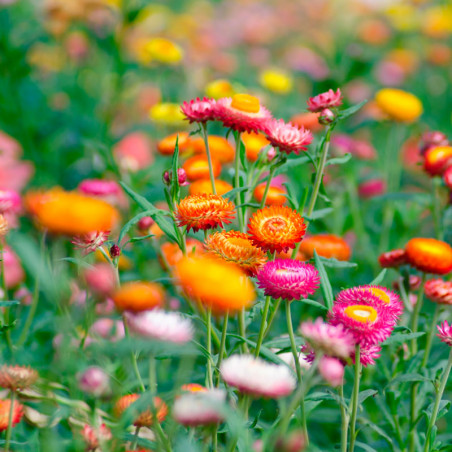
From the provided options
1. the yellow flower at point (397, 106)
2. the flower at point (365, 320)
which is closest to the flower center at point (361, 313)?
the flower at point (365, 320)

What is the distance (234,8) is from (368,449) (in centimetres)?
640

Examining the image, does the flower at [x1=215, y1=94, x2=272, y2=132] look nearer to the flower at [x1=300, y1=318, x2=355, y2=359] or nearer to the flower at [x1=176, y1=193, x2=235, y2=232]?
the flower at [x1=176, y1=193, x2=235, y2=232]

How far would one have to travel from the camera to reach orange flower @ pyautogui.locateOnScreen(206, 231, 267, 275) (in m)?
0.98

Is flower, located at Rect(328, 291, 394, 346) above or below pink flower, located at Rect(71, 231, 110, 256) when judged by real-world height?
below

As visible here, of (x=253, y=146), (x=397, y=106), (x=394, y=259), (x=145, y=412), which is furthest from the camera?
(x=397, y=106)

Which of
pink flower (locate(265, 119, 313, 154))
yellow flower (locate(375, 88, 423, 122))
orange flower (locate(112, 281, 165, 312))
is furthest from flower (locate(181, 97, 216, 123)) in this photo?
yellow flower (locate(375, 88, 423, 122))

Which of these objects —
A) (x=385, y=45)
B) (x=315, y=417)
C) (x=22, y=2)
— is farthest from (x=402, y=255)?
(x=385, y=45)

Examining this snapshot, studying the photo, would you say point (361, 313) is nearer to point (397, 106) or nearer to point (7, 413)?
point (7, 413)

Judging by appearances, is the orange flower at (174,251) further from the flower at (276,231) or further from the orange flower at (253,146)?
the flower at (276,231)

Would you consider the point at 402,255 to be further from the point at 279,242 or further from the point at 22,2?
the point at 22,2

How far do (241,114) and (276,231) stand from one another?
322 mm

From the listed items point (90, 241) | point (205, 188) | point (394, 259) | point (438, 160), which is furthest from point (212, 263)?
point (438, 160)

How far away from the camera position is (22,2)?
4562 millimetres

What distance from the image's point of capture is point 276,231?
3.23ft
